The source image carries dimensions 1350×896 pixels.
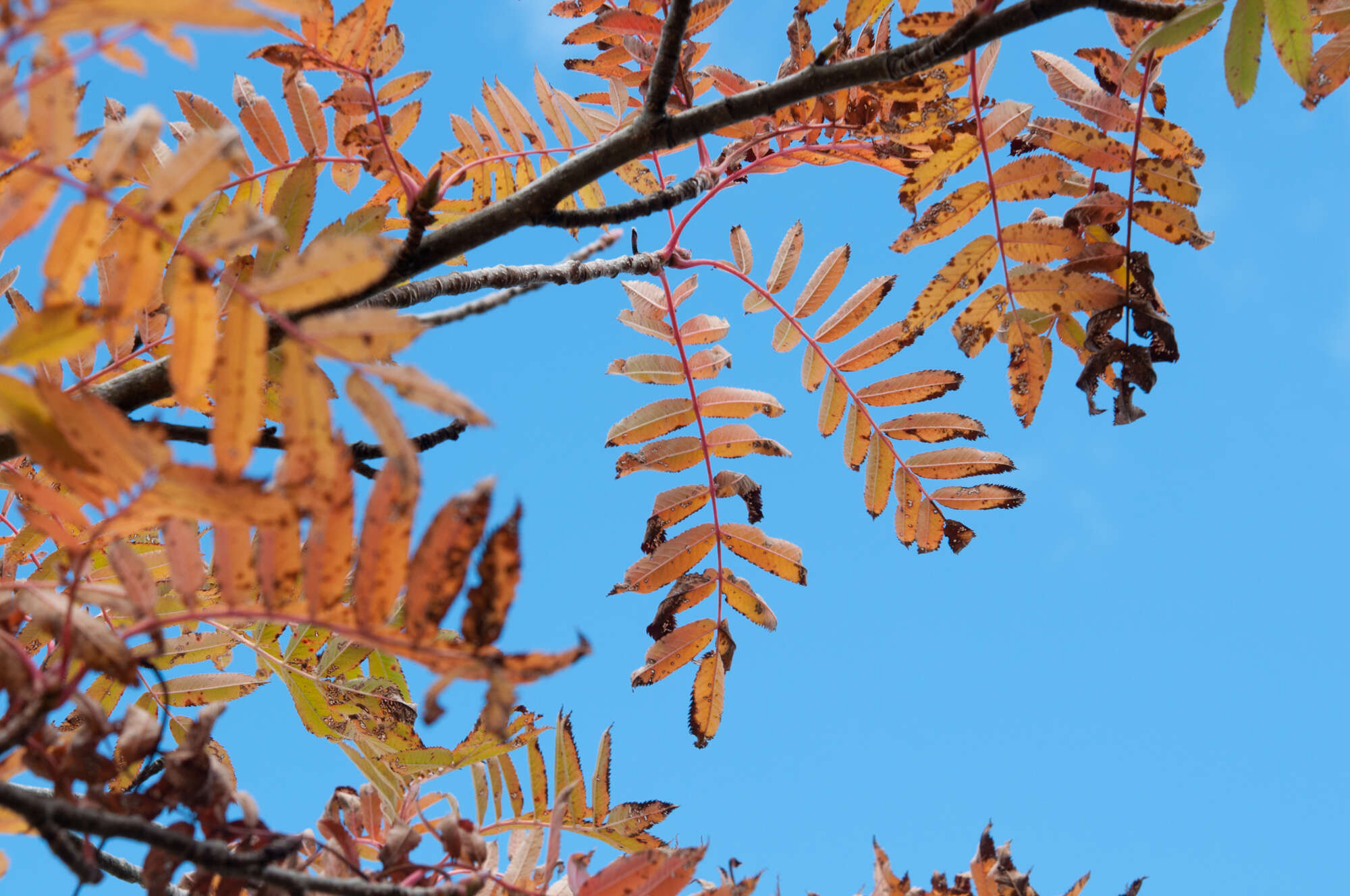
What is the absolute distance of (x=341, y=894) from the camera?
75 cm

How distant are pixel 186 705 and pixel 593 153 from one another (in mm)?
1216

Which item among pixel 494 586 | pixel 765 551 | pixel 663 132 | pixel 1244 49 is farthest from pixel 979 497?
pixel 494 586

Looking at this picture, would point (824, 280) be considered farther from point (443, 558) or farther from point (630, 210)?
point (443, 558)

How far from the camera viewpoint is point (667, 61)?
117 cm

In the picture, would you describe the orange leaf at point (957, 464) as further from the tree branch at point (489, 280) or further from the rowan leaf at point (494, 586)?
the rowan leaf at point (494, 586)

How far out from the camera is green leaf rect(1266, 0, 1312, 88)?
1228 mm

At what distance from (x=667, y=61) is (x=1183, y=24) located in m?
0.63

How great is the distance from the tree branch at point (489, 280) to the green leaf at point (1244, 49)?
94cm

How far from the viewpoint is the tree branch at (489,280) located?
4.38 feet

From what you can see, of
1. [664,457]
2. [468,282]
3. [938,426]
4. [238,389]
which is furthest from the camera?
[664,457]

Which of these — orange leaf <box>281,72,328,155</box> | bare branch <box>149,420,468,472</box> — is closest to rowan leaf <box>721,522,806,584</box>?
bare branch <box>149,420,468,472</box>

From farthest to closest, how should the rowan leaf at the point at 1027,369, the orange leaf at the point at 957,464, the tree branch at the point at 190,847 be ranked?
the orange leaf at the point at 957,464
the rowan leaf at the point at 1027,369
the tree branch at the point at 190,847

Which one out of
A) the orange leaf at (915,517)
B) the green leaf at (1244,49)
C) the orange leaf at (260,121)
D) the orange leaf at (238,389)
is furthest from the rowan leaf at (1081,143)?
the orange leaf at (238,389)

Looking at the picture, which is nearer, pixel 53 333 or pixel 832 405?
pixel 53 333
